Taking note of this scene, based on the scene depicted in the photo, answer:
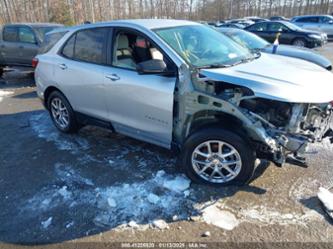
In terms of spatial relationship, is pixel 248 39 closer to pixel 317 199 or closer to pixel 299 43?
pixel 317 199

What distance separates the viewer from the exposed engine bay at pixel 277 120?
281 centimetres

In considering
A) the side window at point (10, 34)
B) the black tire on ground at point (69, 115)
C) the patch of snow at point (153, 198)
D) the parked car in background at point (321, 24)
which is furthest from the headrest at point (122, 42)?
the parked car in background at point (321, 24)

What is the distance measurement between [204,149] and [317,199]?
4.13ft

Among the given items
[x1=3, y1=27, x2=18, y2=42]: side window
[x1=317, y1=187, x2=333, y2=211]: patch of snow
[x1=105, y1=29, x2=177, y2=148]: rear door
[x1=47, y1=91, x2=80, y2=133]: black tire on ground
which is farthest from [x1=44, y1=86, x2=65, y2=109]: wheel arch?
[x1=3, y1=27, x2=18, y2=42]: side window

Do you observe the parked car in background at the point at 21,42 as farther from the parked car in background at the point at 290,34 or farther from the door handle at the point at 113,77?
the parked car in background at the point at 290,34

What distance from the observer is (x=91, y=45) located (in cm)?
403

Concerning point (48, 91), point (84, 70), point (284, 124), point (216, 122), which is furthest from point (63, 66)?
point (284, 124)

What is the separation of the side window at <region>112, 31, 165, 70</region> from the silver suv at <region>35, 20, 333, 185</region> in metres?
0.01

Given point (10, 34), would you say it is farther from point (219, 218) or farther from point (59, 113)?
point (219, 218)

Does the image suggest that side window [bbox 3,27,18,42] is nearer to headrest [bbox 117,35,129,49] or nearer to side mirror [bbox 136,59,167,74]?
headrest [bbox 117,35,129,49]

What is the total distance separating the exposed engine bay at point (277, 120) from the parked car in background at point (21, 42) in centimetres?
797

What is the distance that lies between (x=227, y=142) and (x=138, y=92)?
1201 millimetres

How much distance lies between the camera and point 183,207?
9.63 feet

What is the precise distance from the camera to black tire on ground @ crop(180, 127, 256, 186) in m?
2.95
